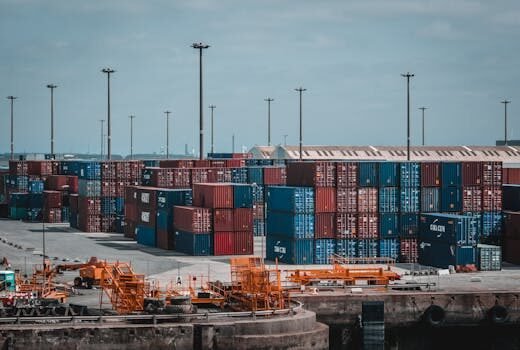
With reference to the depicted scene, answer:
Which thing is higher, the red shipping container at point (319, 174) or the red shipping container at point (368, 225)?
the red shipping container at point (319, 174)

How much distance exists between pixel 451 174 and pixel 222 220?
18880 millimetres

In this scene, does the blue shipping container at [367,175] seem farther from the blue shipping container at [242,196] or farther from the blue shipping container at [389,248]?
the blue shipping container at [242,196]

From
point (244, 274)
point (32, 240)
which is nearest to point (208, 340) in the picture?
point (244, 274)

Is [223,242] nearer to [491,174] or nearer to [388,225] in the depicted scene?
[388,225]

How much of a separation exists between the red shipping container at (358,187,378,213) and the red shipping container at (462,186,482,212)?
23.2 feet

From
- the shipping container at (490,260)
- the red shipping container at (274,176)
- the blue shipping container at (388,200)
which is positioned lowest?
the shipping container at (490,260)

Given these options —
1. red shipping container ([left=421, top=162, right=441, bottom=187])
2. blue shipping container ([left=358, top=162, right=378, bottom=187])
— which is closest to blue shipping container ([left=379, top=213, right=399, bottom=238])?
blue shipping container ([left=358, top=162, right=378, bottom=187])

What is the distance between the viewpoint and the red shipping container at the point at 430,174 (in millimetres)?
86625

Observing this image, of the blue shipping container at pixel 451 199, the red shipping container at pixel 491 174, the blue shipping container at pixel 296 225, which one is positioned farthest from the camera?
the red shipping container at pixel 491 174

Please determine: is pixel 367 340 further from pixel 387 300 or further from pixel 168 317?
pixel 168 317

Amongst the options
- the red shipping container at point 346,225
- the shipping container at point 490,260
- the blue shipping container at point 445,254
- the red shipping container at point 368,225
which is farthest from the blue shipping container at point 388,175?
the shipping container at point 490,260

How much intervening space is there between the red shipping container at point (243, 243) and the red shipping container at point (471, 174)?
1804 cm

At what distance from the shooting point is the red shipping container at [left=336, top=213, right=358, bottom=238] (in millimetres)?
85188

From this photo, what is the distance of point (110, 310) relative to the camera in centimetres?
5944
